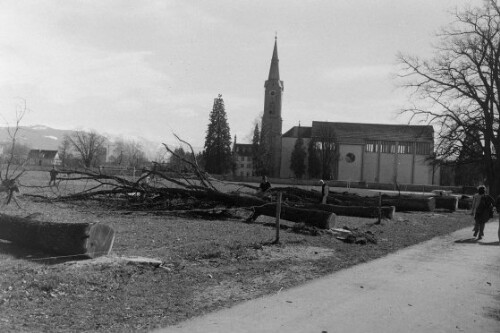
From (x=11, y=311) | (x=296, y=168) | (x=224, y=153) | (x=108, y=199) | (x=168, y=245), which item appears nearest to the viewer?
(x=11, y=311)

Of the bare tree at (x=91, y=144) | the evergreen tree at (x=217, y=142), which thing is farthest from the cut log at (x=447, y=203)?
the bare tree at (x=91, y=144)

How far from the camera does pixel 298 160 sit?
10744 centimetres

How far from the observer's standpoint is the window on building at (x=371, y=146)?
114100mm

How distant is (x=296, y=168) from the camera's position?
10744cm

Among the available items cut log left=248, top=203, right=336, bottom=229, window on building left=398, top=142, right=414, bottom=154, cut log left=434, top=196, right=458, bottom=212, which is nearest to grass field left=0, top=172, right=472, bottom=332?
cut log left=248, top=203, right=336, bottom=229

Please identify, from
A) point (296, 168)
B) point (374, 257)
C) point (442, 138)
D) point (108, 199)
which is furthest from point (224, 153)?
point (374, 257)

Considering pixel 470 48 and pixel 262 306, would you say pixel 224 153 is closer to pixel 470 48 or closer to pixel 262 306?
pixel 470 48

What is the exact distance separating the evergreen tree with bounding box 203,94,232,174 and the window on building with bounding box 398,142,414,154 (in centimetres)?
4657

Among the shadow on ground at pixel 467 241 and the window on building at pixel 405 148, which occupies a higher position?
the window on building at pixel 405 148

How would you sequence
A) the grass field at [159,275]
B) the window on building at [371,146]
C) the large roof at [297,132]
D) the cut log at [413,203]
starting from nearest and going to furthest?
the grass field at [159,275] < the cut log at [413,203] < the window on building at [371,146] < the large roof at [297,132]

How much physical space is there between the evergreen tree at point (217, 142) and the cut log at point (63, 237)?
76.5m

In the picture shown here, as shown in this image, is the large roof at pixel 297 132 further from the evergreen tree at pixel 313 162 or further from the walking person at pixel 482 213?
the walking person at pixel 482 213

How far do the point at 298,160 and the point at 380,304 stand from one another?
333ft

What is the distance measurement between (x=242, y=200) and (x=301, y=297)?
10.9 meters
